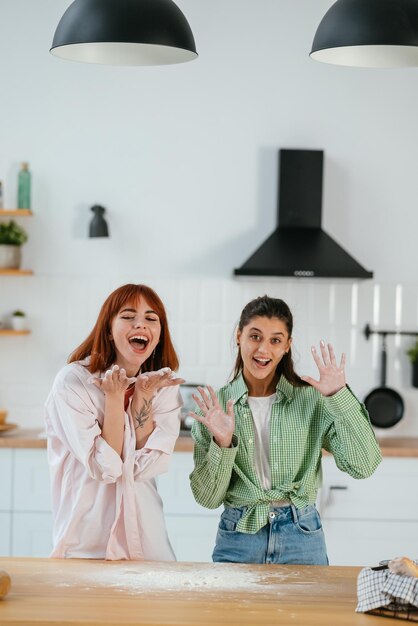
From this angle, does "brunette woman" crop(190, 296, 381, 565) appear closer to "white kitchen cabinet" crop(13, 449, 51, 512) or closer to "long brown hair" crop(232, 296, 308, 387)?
"long brown hair" crop(232, 296, 308, 387)

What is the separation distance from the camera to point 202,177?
4941mm

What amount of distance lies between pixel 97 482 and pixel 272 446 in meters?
0.50

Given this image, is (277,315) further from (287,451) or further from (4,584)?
(4,584)

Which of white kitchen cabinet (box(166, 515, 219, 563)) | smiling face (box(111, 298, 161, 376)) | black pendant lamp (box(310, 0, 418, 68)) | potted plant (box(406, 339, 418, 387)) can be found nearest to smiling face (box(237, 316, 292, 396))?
smiling face (box(111, 298, 161, 376))

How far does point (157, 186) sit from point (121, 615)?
10.7 feet

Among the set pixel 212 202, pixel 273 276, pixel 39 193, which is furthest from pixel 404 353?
pixel 39 193

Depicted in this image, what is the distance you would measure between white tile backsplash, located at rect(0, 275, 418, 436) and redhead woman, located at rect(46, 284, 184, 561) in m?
2.18

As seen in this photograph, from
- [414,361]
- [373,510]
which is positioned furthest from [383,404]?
[373,510]

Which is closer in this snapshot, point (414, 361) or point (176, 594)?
point (176, 594)

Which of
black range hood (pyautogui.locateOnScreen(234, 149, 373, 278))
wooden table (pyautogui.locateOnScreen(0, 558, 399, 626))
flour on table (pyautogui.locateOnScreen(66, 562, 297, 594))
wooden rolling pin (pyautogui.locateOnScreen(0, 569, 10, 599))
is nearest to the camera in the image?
wooden table (pyautogui.locateOnScreen(0, 558, 399, 626))

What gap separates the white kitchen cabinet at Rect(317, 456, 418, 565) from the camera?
14.4 ft

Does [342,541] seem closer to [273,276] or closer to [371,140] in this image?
A: [273,276]

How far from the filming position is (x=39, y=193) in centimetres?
491

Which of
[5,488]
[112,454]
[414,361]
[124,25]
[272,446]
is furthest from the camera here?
[414,361]
